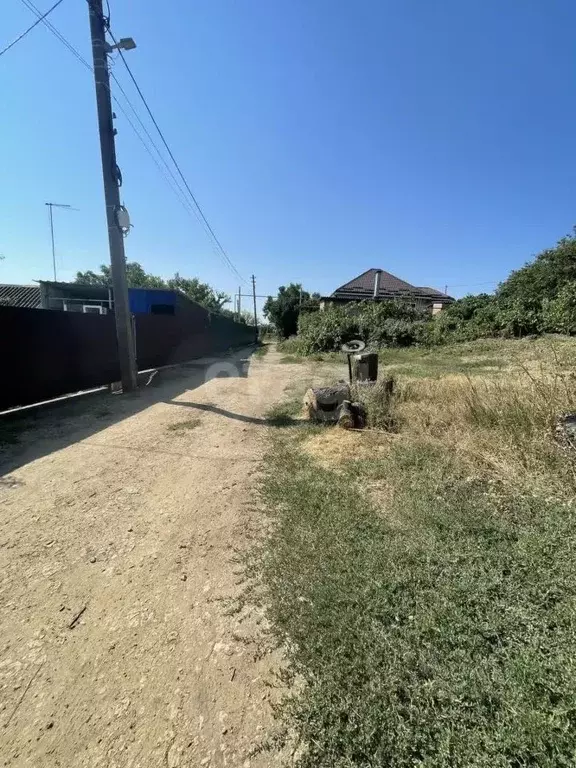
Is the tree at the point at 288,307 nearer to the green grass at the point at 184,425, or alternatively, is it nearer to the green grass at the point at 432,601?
the green grass at the point at 184,425

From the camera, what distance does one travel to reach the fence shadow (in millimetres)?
4223

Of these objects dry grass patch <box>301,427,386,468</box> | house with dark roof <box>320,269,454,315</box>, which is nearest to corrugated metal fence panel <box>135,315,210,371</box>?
dry grass patch <box>301,427,386,468</box>

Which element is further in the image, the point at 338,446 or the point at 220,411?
the point at 220,411

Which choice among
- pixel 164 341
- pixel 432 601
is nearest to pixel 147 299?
pixel 164 341

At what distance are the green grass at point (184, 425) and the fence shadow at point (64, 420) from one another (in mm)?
955

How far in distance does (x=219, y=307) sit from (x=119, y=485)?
4695cm

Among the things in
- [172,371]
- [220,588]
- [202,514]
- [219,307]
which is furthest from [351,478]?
[219,307]

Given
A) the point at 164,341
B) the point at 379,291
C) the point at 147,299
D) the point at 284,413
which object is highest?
the point at 379,291

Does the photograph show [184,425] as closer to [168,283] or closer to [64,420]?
[64,420]

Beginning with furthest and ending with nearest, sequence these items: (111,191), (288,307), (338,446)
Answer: (288,307) → (111,191) → (338,446)

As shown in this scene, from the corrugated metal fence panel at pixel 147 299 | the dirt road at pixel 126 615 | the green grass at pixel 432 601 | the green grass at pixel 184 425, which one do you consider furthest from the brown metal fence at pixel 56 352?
the corrugated metal fence panel at pixel 147 299

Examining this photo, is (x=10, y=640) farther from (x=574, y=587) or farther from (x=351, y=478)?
(x=574, y=587)

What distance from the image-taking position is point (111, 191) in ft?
23.2

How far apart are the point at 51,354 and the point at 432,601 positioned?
6684mm
